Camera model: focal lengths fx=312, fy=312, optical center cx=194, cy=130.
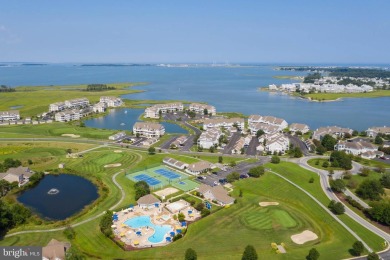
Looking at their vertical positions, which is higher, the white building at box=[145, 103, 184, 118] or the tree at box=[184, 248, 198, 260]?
the white building at box=[145, 103, 184, 118]

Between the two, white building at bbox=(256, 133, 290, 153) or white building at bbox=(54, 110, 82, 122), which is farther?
white building at bbox=(54, 110, 82, 122)

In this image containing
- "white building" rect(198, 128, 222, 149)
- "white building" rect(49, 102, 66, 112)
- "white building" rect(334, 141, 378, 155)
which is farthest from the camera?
"white building" rect(49, 102, 66, 112)

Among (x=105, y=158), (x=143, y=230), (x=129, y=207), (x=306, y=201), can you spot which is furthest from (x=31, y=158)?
(x=306, y=201)

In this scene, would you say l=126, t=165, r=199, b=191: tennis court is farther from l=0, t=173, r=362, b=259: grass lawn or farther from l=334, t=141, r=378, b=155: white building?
l=334, t=141, r=378, b=155: white building

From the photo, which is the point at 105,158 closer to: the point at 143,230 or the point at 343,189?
the point at 143,230

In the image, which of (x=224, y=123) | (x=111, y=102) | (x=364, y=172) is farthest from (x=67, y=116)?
(x=364, y=172)

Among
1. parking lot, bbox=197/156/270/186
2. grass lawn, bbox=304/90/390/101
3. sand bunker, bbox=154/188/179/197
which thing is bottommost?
sand bunker, bbox=154/188/179/197

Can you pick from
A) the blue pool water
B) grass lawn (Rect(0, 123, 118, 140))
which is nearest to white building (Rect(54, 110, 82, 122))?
grass lawn (Rect(0, 123, 118, 140))
